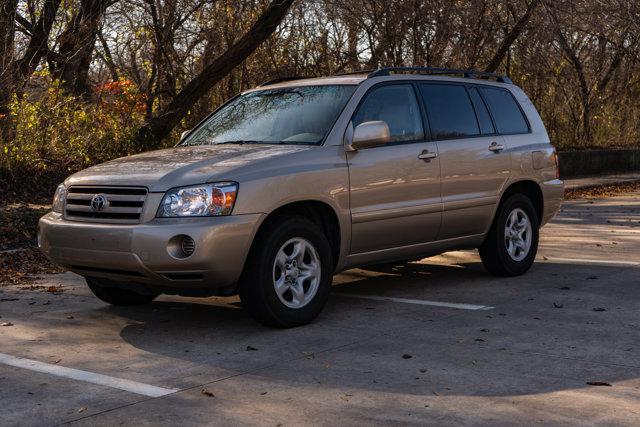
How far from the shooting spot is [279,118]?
7.84m

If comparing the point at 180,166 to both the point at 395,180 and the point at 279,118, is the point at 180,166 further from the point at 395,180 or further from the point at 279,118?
the point at 395,180

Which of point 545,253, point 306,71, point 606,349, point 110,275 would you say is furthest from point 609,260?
point 306,71

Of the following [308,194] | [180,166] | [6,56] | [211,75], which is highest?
[6,56]

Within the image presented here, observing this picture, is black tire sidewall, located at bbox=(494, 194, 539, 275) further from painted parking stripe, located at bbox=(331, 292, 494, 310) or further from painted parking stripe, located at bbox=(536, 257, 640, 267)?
painted parking stripe, located at bbox=(331, 292, 494, 310)

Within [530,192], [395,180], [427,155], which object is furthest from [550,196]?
[395,180]

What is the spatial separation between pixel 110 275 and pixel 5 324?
101 centimetres

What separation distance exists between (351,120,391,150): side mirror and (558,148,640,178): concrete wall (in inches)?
590

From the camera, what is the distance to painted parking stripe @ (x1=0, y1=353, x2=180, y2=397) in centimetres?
538

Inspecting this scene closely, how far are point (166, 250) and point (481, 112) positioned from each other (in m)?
3.70

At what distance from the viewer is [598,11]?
21422mm

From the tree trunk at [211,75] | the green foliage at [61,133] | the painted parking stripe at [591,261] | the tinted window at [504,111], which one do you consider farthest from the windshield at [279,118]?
the tree trunk at [211,75]

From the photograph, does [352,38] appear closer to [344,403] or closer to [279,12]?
[279,12]

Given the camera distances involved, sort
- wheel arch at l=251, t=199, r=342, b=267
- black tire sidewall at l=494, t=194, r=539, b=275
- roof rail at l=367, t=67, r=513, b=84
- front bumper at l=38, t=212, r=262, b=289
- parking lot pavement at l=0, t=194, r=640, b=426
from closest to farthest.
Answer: parking lot pavement at l=0, t=194, r=640, b=426
front bumper at l=38, t=212, r=262, b=289
wheel arch at l=251, t=199, r=342, b=267
roof rail at l=367, t=67, r=513, b=84
black tire sidewall at l=494, t=194, r=539, b=275

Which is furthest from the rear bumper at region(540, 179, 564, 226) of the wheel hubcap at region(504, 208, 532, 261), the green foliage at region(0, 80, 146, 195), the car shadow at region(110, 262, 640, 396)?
the green foliage at region(0, 80, 146, 195)
